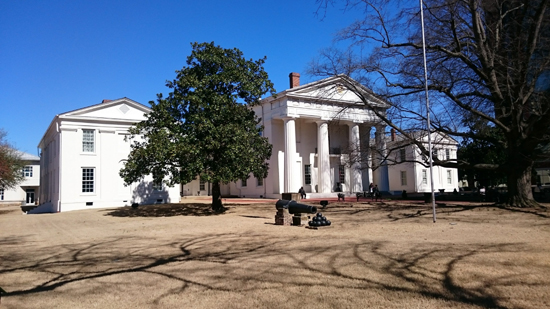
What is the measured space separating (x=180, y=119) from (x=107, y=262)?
13383 mm

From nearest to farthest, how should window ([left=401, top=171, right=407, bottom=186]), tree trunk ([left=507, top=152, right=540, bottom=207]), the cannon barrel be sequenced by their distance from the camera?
1. the cannon barrel
2. tree trunk ([left=507, top=152, right=540, bottom=207])
3. window ([left=401, top=171, right=407, bottom=186])

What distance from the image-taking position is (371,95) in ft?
62.9

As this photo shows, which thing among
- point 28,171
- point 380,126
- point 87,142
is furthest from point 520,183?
point 28,171

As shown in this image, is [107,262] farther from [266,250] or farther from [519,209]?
[519,209]

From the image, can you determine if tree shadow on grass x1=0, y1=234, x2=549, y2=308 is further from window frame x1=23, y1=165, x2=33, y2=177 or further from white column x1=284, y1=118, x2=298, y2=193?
window frame x1=23, y1=165, x2=33, y2=177

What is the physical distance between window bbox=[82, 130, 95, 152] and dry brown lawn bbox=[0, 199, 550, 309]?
63.1 feet

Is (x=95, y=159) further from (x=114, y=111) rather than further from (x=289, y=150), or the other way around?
(x=289, y=150)

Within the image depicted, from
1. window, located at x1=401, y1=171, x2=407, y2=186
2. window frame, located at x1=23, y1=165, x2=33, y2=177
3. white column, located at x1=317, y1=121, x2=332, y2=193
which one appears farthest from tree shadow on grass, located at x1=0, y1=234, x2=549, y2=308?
window frame, located at x1=23, y1=165, x2=33, y2=177

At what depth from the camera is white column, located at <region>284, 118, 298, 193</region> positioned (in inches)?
1421

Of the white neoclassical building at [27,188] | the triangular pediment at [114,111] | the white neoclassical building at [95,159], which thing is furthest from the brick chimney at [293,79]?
the white neoclassical building at [27,188]

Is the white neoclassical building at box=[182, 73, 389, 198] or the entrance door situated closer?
the white neoclassical building at box=[182, 73, 389, 198]

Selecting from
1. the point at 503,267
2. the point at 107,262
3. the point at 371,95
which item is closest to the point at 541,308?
the point at 503,267

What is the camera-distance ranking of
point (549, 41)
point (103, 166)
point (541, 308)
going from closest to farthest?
point (541, 308) → point (549, 41) → point (103, 166)

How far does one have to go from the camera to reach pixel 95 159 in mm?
30359
